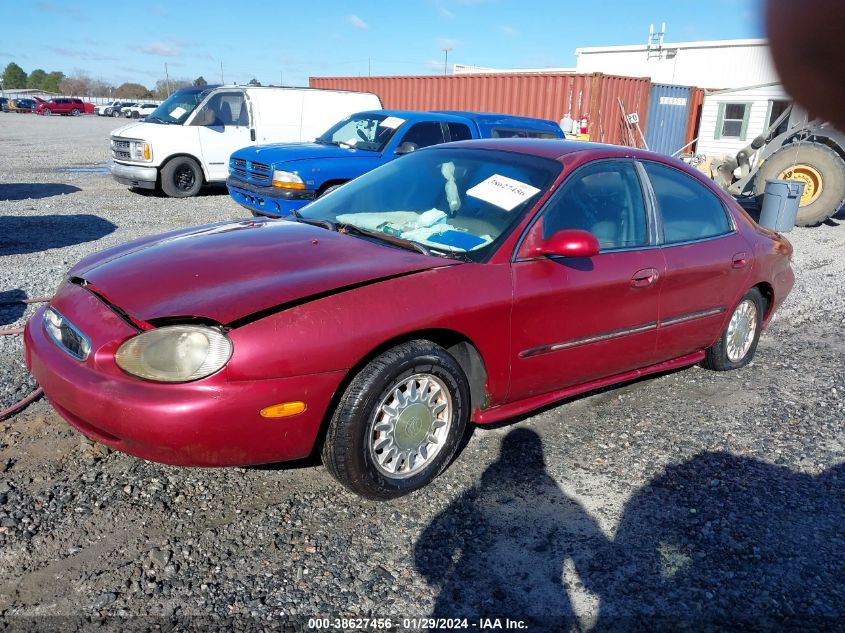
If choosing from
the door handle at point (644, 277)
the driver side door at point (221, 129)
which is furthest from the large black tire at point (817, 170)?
the driver side door at point (221, 129)

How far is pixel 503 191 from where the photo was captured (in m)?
A: 3.67

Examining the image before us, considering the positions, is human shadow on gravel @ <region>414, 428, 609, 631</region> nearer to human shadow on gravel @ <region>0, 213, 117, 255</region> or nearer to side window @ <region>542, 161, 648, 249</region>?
side window @ <region>542, 161, 648, 249</region>

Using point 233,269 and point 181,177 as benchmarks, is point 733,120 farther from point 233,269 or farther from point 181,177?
point 233,269

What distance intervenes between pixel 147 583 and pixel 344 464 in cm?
86

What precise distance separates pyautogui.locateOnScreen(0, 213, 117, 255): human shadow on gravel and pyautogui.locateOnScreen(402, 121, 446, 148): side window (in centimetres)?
414

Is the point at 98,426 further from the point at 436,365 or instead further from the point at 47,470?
the point at 436,365

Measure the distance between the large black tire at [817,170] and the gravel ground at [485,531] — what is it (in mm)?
8788

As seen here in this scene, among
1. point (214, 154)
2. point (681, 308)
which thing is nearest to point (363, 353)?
point (681, 308)

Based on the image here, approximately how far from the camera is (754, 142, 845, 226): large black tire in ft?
37.6

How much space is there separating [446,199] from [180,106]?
395 inches

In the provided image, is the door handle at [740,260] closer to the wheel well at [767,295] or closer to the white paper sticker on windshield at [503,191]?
the wheel well at [767,295]

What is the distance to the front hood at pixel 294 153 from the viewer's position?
8.60 meters

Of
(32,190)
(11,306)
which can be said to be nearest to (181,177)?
(32,190)

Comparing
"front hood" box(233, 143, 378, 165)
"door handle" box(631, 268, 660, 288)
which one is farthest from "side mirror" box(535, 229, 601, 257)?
"front hood" box(233, 143, 378, 165)
